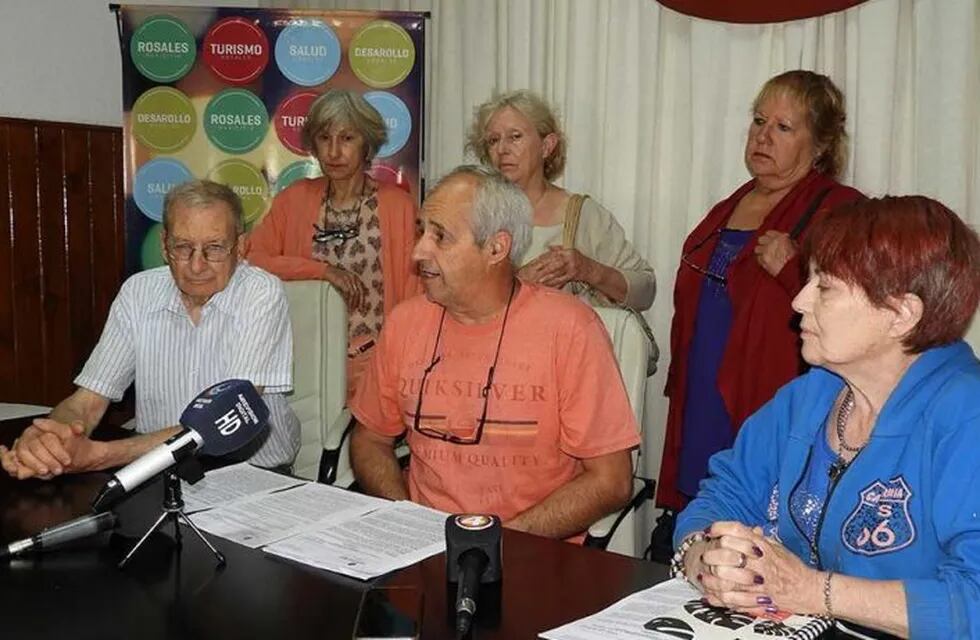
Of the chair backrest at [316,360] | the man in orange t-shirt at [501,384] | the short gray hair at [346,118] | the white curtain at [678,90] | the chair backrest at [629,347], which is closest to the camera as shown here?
the man in orange t-shirt at [501,384]

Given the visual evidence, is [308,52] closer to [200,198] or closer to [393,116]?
[393,116]

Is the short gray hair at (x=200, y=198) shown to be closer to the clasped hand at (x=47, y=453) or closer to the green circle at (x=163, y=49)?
the clasped hand at (x=47, y=453)

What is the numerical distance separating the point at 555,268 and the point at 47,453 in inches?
58.3

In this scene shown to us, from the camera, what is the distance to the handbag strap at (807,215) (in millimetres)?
2824

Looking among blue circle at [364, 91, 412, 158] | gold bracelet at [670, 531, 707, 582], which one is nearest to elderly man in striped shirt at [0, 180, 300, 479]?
gold bracelet at [670, 531, 707, 582]

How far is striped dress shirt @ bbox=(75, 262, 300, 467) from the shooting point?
2.55 m

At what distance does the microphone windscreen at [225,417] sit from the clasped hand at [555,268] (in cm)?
134

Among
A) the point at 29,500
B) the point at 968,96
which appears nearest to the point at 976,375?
the point at 29,500

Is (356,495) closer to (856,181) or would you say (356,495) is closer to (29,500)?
(29,500)

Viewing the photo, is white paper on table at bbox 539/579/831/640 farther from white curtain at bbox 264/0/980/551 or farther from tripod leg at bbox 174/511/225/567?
white curtain at bbox 264/0/980/551

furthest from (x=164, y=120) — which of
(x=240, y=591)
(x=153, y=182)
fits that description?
(x=240, y=591)

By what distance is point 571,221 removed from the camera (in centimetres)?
334

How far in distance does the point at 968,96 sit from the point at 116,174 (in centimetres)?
351

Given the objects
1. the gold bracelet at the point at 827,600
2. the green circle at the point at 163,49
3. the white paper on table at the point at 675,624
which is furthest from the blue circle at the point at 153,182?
the gold bracelet at the point at 827,600
